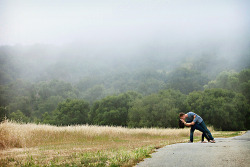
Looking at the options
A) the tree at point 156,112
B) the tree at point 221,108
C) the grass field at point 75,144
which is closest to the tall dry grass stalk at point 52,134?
the grass field at point 75,144

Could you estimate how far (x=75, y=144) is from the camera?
16812mm

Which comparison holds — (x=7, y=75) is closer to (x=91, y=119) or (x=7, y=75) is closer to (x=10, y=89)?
(x=10, y=89)

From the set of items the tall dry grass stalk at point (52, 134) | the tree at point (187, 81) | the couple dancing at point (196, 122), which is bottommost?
the tall dry grass stalk at point (52, 134)

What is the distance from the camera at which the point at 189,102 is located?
70562mm

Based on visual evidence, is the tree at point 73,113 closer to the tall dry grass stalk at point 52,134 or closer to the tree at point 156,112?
the tree at point 156,112

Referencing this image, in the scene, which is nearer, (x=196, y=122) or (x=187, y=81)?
(x=196, y=122)

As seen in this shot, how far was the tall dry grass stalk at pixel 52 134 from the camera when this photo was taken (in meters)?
14.3

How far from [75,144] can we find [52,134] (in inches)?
245

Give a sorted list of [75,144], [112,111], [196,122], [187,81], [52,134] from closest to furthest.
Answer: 1. [196,122]
2. [75,144]
3. [52,134]
4. [112,111]
5. [187,81]

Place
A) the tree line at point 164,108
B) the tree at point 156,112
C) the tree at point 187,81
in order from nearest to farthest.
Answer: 1. the tree at point 156,112
2. the tree line at point 164,108
3. the tree at point 187,81

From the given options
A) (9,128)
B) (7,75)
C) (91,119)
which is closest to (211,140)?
(9,128)

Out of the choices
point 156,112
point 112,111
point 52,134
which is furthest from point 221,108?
point 52,134

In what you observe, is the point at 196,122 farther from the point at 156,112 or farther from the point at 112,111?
the point at 112,111

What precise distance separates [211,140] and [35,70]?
201 metres
